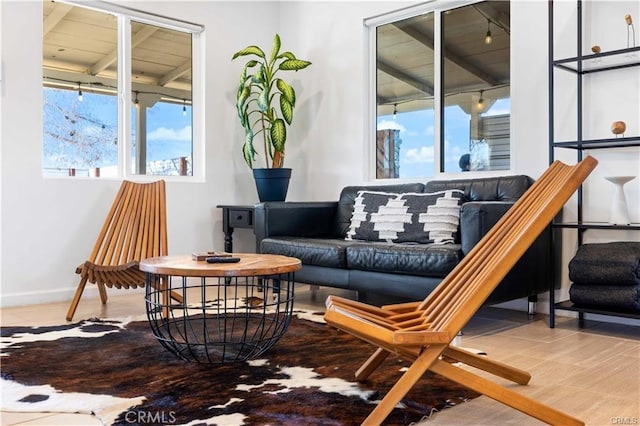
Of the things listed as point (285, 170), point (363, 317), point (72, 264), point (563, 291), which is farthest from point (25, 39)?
point (563, 291)

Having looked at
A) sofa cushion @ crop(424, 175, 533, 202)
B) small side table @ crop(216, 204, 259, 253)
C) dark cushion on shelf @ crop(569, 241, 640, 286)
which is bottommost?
dark cushion on shelf @ crop(569, 241, 640, 286)

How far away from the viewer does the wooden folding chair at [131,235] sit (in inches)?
133

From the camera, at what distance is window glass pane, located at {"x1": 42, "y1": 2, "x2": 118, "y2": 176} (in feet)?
13.6

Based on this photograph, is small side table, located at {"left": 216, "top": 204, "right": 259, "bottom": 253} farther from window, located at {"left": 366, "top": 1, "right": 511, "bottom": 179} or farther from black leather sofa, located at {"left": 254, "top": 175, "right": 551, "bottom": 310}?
window, located at {"left": 366, "top": 1, "right": 511, "bottom": 179}

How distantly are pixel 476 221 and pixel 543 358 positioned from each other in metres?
0.75

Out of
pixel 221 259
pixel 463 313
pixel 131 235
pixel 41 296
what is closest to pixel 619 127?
pixel 463 313

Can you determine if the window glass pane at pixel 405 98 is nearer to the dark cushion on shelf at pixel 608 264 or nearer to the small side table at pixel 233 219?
the small side table at pixel 233 219

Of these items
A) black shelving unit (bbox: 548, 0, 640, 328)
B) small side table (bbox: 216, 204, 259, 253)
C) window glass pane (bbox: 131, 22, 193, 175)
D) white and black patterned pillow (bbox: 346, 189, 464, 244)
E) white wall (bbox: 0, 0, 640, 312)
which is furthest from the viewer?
window glass pane (bbox: 131, 22, 193, 175)

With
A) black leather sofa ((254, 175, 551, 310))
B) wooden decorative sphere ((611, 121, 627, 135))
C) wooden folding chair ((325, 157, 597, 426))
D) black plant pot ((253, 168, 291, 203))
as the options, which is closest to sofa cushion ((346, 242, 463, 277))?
black leather sofa ((254, 175, 551, 310))

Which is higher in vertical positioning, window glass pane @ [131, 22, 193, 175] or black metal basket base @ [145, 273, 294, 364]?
window glass pane @ [131, 22, 193, 175]

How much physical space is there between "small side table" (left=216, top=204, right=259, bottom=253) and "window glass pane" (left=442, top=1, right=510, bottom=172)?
163cm

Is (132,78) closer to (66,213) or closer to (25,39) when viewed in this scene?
(25,39)

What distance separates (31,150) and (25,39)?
2.54ft

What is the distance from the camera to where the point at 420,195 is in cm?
371
